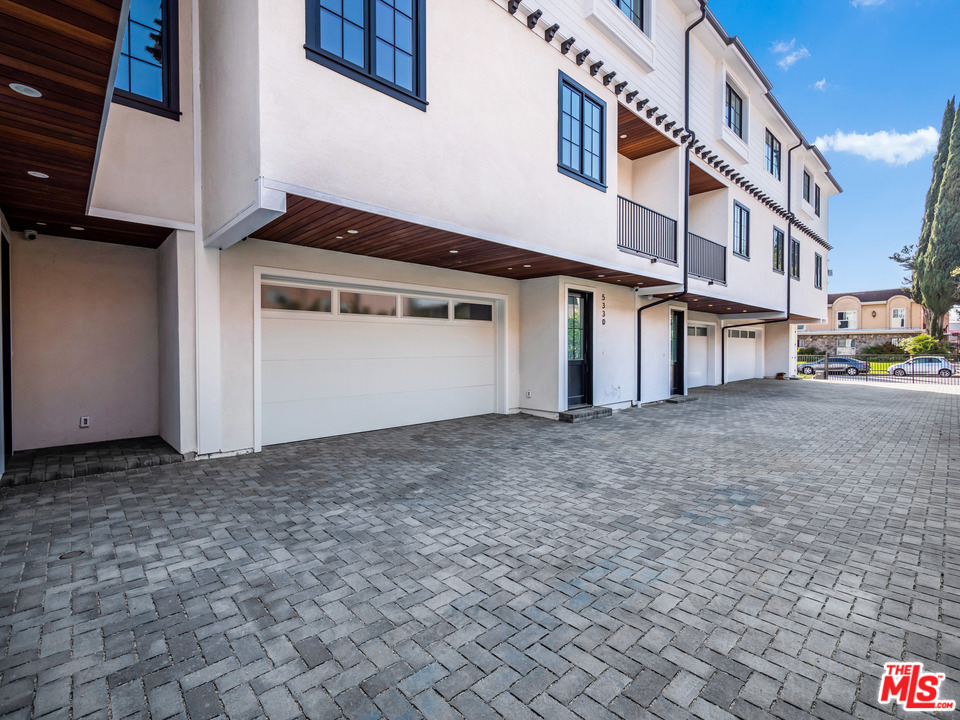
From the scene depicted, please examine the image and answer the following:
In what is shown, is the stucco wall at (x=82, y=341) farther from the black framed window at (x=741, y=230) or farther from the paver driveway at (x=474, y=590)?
the black framed window at (x=741, y=230)

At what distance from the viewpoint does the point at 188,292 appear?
17.9 ft

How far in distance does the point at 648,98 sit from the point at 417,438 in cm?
788

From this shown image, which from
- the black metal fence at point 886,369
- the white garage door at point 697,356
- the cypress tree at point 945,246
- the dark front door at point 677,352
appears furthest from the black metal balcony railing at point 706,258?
the cypress tree at point 945,246

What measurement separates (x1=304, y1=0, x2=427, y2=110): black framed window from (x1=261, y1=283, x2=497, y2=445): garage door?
3058 millimetres

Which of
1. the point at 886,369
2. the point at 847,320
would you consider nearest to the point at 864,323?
the point at 847,320

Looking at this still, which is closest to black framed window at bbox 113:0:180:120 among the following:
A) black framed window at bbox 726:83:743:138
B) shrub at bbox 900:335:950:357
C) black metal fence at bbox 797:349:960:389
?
black framed window at bbox 726:83:743:138

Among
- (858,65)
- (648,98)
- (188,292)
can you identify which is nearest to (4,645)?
(188,292)

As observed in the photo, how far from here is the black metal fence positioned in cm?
1989

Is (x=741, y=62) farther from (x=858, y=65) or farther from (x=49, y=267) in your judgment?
(x=858, y=65)

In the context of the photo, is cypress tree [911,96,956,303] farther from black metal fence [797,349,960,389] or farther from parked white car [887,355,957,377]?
parked white car [887,355,957,377]

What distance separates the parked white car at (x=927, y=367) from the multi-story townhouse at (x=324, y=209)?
19.5 m

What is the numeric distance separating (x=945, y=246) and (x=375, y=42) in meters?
36.8

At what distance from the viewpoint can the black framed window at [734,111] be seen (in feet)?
40.1

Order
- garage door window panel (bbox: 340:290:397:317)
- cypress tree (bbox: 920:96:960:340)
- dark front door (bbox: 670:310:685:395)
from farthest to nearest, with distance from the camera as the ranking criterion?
1. cypress tree (bbox: 920:96:960:340)
2. dark front door (bbox: 670:310:685:395)
3. garage door window panel (bbox: 340:290:397:317)
